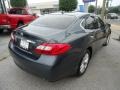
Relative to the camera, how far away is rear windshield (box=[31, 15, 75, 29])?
373 cm

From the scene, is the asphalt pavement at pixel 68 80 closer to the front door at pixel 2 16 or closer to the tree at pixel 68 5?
the front door at pixel 2 16

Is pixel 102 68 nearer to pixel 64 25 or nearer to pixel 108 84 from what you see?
pixel 108 84

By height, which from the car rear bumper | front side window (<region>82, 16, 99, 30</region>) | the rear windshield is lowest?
the car rear bumper

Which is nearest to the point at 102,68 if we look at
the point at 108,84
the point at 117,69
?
the point at 117,69

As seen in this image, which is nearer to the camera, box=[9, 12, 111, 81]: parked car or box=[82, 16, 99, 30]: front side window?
box=[9, 12, 111, 81]: parked car

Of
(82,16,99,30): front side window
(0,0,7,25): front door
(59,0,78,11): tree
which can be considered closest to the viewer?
(82,16,99,30): front side window

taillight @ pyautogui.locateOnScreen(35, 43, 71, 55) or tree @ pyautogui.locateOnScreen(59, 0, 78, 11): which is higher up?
tree @ pyautogui.locateOnScreen(59, 0, 78, 11)

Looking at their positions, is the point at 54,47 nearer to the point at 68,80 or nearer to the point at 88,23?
the point at 68,80

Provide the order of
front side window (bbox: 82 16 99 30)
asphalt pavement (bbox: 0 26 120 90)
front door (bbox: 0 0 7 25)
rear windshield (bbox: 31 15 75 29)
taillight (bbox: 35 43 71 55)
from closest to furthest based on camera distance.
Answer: taillight (bbox: 35 43 71 55)
asphalt pavement (bbox: 0 26 120 90)
rear windshield (bbox: 31 15 75 29)
front side window (bbox: 82 16 99 30)
front door (bbox: 0 0 7 25)

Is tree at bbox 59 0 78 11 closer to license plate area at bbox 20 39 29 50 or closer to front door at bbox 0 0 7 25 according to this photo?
front door at bbox 0 0 7 25

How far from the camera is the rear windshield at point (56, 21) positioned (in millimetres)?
3727

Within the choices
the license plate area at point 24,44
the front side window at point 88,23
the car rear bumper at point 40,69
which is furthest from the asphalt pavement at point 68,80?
the front side window at point 88,23

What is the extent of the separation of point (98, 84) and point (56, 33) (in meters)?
1.50

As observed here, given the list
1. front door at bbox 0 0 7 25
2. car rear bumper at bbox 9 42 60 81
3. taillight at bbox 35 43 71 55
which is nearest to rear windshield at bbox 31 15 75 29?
taillight at bbox 35 43 71 55
